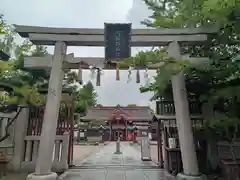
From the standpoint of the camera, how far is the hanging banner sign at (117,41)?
23.4 feet

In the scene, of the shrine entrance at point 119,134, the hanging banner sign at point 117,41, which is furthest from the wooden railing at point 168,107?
the shrine entrance at point 119,134

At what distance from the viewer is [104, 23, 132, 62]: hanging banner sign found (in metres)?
7.14

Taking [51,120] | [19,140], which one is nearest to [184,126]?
[51,120]

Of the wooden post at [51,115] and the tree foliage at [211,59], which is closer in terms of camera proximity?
the tree foliage at [211,59]

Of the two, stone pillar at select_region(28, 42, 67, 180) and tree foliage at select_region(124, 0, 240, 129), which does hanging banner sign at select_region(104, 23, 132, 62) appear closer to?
tree foliage at select_region(124, 0, 240, 129)

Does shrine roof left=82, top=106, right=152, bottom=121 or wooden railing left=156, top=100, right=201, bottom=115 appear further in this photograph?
shrine roof left=82, top=106, right=152, bottom=121

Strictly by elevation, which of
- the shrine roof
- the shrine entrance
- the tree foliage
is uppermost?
the shrine roof

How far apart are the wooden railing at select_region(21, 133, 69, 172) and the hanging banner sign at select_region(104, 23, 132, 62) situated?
3630mm

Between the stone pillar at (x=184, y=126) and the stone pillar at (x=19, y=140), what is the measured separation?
17.3 ft

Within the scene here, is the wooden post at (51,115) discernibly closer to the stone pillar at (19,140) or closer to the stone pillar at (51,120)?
the stone pillar at (51,120)

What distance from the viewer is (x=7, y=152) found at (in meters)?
8.29

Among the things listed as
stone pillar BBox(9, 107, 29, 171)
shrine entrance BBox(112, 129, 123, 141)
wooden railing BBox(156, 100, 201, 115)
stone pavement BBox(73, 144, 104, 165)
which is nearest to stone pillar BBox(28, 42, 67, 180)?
stone pillar BBox(9, 107, 29, 171)

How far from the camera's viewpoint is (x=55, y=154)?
8617 mm

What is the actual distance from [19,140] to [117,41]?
15.7 ft
